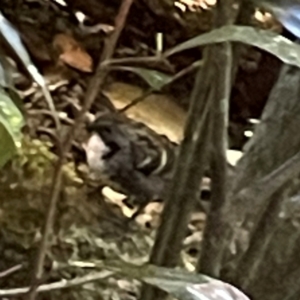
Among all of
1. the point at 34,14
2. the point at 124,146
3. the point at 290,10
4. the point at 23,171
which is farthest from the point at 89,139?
the point at 290,10

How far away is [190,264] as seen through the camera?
63.3 inches

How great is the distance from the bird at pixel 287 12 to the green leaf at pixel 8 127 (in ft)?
0.72

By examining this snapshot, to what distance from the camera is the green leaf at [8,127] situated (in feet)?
2.15

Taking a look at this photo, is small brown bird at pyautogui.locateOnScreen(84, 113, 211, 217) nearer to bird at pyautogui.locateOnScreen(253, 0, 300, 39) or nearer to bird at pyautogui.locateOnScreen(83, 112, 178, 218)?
bird at pyautogui.locateOnScreen(83, 112, 178, 218)

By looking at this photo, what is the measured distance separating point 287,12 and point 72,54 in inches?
58.3

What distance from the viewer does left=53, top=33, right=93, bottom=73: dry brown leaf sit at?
211cm

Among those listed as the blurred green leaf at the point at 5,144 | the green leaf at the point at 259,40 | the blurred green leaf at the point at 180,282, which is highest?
the green leaf at the point at 259,40

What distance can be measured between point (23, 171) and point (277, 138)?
934 mm

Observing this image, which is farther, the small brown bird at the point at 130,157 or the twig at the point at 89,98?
the small brown bird at the point at 130,157

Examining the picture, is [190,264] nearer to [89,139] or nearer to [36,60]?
[89,139]

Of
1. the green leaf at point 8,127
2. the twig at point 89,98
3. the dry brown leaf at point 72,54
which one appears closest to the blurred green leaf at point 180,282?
the twig at point 89,98

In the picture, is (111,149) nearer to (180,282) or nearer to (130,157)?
(130,157)

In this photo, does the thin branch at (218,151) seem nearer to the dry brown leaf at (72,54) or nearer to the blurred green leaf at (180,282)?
the blurred green leaf at (180,282)

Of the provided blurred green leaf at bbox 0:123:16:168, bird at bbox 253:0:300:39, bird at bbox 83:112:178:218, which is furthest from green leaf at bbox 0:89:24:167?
bird at bbox 83:112:178:218
